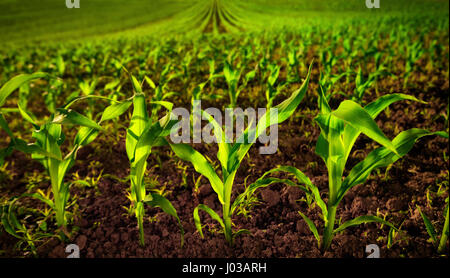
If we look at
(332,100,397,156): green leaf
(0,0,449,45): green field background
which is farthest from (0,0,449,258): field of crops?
(0,0,449,45): green field background

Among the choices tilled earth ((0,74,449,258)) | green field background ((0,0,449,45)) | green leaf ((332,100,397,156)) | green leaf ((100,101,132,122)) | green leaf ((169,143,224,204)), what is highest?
green field background ((0,0,449,45))

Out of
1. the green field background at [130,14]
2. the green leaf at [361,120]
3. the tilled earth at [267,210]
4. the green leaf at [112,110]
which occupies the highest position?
the green field background at [130,14]

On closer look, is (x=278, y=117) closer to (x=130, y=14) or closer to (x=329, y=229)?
(x=329, y=229)

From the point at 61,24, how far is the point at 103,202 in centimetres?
1925

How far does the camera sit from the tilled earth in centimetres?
139

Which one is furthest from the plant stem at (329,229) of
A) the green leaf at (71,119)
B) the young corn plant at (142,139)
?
the green leaf at (71,119)

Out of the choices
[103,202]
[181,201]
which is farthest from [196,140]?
[103,202]

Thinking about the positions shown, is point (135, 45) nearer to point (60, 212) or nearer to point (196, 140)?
point (196, 140)

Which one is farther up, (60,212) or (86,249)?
(60,212)

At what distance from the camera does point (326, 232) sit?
131 cm

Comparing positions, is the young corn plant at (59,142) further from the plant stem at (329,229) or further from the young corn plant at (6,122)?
the plant stem at (329,229)

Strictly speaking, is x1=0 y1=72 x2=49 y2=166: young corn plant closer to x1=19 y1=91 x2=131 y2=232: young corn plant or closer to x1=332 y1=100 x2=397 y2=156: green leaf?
x1=19 y1=91 x2=131 y2=232: young corn plant

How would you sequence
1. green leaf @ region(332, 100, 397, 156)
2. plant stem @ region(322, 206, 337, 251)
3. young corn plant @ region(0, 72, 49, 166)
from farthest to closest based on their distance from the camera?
plant stem @ region(322, 206, 337, 251)
young corn plant @ region(0, 72, 49, 166)
green leaf @ region(332, 100, 397, 156)

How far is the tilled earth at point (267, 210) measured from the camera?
4.57 ft
